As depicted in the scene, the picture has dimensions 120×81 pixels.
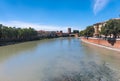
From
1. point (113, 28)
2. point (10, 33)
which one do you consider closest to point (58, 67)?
point (113, 28)

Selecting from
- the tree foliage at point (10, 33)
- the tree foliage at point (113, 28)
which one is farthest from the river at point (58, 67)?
the tree foliage at point (10, 33)

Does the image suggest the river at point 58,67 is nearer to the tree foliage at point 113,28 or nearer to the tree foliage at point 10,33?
the tree foliage at point 113,28

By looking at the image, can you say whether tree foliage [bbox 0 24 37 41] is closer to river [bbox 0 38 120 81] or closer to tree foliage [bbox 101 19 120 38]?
river [bbox 0 38 120 81]

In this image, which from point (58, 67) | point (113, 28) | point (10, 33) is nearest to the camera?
point (58, 67)

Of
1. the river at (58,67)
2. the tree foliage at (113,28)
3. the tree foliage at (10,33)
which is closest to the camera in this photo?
the river at (58,67)

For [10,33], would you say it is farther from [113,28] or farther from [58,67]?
[58,67]

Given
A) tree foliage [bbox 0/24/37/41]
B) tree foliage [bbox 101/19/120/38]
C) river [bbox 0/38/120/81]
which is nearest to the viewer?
river [bbox 0/38/120/81]

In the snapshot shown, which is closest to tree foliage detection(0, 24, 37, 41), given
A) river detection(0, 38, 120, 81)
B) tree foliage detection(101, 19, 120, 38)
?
river detection(0, 38, 120, 81)

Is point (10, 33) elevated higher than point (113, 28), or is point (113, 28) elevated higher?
point (113, 28)

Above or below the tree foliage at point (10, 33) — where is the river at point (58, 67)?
below

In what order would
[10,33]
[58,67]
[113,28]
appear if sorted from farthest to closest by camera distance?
[10,33], [113,28], [58,67]

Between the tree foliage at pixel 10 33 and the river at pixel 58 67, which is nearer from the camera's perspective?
the river at pixel 58 67

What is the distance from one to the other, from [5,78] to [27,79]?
1.86m

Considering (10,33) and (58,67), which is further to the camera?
(10,33)
